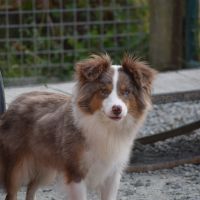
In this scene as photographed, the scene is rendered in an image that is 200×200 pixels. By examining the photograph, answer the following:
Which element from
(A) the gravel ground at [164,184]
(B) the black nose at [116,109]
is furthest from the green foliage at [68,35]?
(B) the black nose at [116,109]

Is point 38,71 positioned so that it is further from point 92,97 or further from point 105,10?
point 92,97

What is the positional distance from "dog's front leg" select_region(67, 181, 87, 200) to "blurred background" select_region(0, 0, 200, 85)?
4331mm

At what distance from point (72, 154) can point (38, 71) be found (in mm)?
4796

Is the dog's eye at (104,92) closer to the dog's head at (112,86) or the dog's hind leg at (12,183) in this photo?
the dog's head at (112,86)

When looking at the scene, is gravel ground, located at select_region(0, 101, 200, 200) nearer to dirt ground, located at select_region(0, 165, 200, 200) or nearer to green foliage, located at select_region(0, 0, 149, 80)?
dirt ground, located at select_region(0, 165, 200, 200)

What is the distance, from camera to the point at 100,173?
5641mm

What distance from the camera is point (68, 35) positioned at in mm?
10477

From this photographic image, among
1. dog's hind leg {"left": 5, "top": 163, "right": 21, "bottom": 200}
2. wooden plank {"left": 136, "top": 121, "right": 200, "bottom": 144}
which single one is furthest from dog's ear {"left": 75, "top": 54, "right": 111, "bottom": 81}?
wooden plank {"left": 136, "top": 121, "right": 200, "bottom": 144}

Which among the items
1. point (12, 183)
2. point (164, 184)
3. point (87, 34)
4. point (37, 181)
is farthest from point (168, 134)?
point (87, 34)

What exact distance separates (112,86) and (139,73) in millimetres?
208

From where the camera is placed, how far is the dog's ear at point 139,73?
217 inches

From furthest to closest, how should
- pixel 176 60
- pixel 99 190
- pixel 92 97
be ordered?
pixel 176 60, pixel 99 190, pixel 92 97

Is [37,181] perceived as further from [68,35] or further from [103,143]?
[68,35]

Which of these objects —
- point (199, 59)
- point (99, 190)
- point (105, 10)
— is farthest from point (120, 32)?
point (99, 190)
